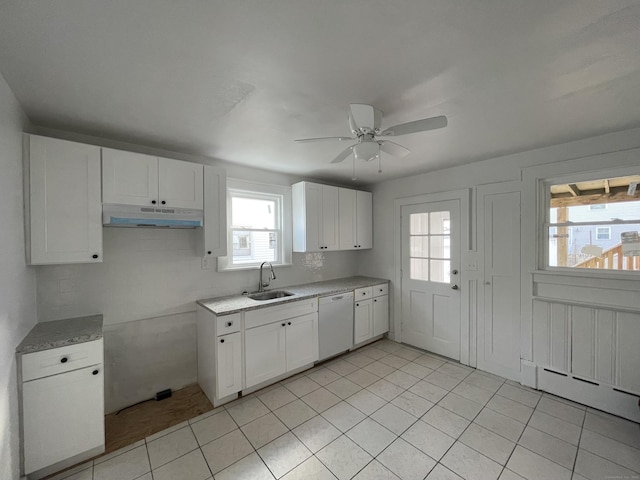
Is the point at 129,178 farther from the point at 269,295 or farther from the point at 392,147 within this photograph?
the point at 392,147

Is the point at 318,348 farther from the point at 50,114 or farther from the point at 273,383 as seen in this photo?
the point at 50,114

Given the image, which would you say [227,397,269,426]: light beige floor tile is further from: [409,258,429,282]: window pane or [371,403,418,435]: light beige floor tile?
[409,258,429,282]: window pane

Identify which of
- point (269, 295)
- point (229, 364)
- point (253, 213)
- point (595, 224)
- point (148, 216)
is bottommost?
point (229, 364)

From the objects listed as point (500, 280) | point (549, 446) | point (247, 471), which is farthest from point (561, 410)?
point (247, 471)

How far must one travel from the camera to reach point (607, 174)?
7.86ft

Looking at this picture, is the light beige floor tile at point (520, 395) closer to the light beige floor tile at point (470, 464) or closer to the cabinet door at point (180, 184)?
the light beige floor tile at point (470, 464)

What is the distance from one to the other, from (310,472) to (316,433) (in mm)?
370

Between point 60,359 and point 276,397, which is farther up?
point 60,359

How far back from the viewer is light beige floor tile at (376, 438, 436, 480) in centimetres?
176

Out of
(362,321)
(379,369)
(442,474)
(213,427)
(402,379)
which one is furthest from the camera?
(362,321)

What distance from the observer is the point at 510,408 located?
244cm

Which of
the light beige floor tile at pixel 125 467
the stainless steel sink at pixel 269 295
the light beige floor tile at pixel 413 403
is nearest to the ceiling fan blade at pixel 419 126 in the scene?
the stainless steel sink at pixel 269 295

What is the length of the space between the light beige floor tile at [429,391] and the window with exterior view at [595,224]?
1727 mm

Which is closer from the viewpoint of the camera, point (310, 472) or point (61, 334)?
point (310, 472)
